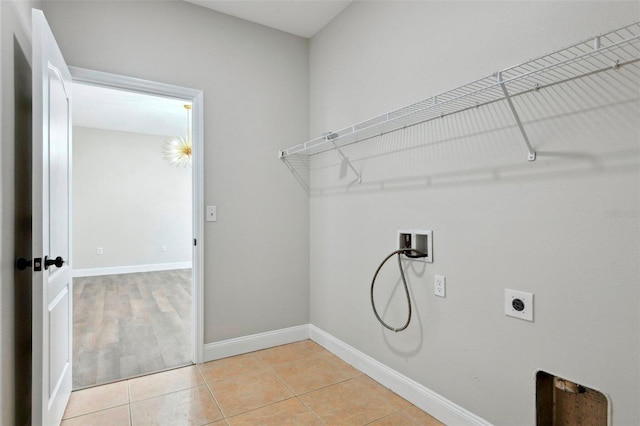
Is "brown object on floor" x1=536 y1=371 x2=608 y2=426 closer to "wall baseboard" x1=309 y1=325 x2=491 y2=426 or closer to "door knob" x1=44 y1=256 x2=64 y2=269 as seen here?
"wall baseboard" x1=309 y1=325 x2=491 y2=426

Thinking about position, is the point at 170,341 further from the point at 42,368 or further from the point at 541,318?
the point at 541,318

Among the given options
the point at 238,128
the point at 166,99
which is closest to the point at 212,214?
the point at 238,128

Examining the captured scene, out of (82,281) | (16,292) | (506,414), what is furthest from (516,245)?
(82,281)

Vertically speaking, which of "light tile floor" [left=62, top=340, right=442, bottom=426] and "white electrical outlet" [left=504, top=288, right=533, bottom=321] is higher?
"white electrical outlet" [left=504, top=288, right=533, bottom=321]

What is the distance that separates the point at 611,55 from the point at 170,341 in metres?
3.49

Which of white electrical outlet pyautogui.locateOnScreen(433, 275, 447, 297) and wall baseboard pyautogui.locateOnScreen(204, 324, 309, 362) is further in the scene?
wall baseboard pyautogui.locateOnScreen(204, 324, 309, 362)

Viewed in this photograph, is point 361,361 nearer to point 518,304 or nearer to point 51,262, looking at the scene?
point 518,304

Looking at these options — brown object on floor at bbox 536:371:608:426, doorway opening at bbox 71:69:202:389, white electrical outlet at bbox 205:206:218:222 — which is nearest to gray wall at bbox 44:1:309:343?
white electrical outlet at bbox 205:206:218:222

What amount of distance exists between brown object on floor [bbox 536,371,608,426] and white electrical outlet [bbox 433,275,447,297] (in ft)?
1.80

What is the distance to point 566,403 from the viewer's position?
143 cm

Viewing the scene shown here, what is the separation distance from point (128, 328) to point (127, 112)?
362 cm

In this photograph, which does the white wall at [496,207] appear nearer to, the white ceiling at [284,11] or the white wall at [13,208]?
the white ceiling at [284,11]

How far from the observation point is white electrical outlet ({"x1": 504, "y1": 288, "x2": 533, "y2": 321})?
1.50m

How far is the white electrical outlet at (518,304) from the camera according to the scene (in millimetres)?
1495
